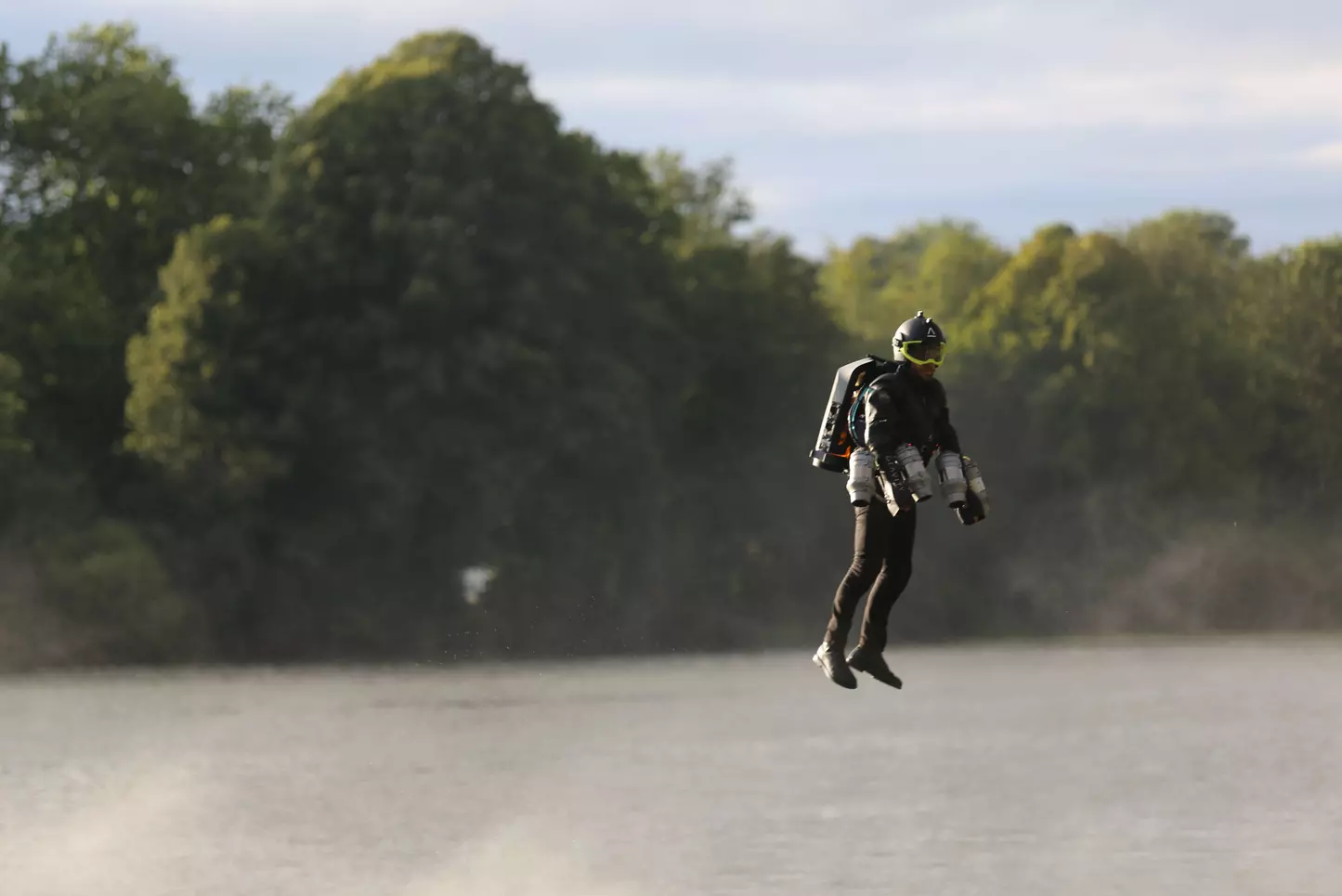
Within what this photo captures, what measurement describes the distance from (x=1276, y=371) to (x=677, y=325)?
304ft

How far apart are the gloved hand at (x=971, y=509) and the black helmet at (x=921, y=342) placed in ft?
1.93

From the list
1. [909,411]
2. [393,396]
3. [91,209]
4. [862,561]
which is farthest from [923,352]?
[91,209]

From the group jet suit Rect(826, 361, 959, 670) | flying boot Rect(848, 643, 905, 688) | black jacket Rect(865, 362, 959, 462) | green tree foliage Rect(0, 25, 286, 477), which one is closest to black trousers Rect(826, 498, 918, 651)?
jet suit Rect(826, 361, 959, 670)

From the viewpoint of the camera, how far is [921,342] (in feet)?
32.8

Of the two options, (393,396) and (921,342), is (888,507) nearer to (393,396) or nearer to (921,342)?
(921,342)

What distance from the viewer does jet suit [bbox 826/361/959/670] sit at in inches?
391

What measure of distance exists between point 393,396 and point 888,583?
134m

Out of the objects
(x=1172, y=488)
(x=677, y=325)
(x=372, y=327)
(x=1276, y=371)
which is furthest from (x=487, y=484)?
(x=1276, y=371)

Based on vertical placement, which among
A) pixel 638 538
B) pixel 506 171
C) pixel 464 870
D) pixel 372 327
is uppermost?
pixel 506 171

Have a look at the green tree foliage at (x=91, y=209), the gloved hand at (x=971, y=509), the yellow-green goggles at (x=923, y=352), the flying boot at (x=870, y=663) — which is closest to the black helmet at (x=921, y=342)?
the yellow-green goggles at (x=923, y=352)

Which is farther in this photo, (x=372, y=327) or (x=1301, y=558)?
(x=1301, y=558)

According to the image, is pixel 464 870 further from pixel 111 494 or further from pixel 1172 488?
pixel 1172 488

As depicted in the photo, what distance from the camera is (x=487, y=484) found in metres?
144

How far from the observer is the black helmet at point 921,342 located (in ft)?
32.6
